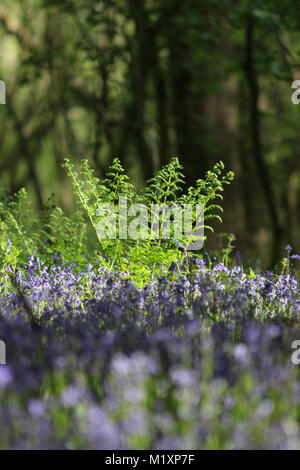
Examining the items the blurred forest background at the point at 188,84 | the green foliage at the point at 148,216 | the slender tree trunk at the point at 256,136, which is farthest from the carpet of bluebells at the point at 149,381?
the slender tree trunk at the point at 256,136

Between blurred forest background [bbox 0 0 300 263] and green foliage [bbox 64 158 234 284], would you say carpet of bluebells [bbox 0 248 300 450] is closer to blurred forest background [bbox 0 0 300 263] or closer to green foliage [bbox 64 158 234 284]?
green foliage [bbox 64 158 234 284]

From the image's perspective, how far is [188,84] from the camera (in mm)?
8875

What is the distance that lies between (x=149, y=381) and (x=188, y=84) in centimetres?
745

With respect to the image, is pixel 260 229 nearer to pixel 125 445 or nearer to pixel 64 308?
pixel 64 308

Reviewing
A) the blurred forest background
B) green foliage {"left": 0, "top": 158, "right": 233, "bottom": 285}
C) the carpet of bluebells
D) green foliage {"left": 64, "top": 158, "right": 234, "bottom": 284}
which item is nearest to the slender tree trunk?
the blurred forest background

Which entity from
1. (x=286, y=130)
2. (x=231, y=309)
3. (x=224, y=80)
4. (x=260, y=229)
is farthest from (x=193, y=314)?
(x=286, y=130)

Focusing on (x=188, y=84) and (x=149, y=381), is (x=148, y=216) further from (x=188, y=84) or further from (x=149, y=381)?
(x=188, y=84)

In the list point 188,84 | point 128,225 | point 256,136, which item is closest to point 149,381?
point 128,225

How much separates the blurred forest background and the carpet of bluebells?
188 inches

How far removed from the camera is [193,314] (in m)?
3.07

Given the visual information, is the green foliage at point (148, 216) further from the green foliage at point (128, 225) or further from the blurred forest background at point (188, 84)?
the blurred forest background at point (188, 84)

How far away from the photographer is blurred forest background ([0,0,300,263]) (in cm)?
802

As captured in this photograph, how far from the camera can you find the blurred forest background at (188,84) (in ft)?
26.3

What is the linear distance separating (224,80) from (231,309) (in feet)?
19.7
